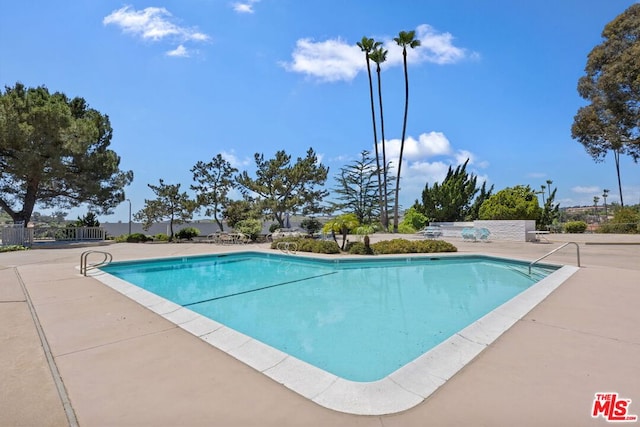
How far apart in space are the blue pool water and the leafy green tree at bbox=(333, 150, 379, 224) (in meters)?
23.4

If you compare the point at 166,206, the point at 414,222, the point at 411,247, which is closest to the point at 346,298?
the point at 411,247

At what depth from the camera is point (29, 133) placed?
16156mm

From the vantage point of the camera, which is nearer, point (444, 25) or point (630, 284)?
point (630, 284)

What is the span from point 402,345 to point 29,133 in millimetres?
20805

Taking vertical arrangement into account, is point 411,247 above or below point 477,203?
below

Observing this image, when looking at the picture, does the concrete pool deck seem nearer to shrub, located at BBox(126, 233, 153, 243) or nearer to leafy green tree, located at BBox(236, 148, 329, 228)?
shrub, located at BBox(126, 233, 153, 243)

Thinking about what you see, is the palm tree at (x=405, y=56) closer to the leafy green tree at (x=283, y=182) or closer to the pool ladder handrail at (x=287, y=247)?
the leafy green tree at (x=283, y=182)

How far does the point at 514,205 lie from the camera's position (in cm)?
1811

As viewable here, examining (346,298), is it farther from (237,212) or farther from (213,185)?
(213,185)

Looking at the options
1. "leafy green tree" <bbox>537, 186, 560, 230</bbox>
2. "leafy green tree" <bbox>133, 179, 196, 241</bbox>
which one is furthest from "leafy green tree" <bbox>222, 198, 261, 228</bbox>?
"leafy green tree" <bbox>537, 186, 560, 230</bbox>

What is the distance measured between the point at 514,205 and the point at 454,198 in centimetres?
730

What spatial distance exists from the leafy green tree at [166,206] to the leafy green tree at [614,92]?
2406 centimetres

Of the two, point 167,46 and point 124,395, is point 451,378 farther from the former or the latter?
point 167,46

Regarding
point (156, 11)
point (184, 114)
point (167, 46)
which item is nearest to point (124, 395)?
point (156, 11)
